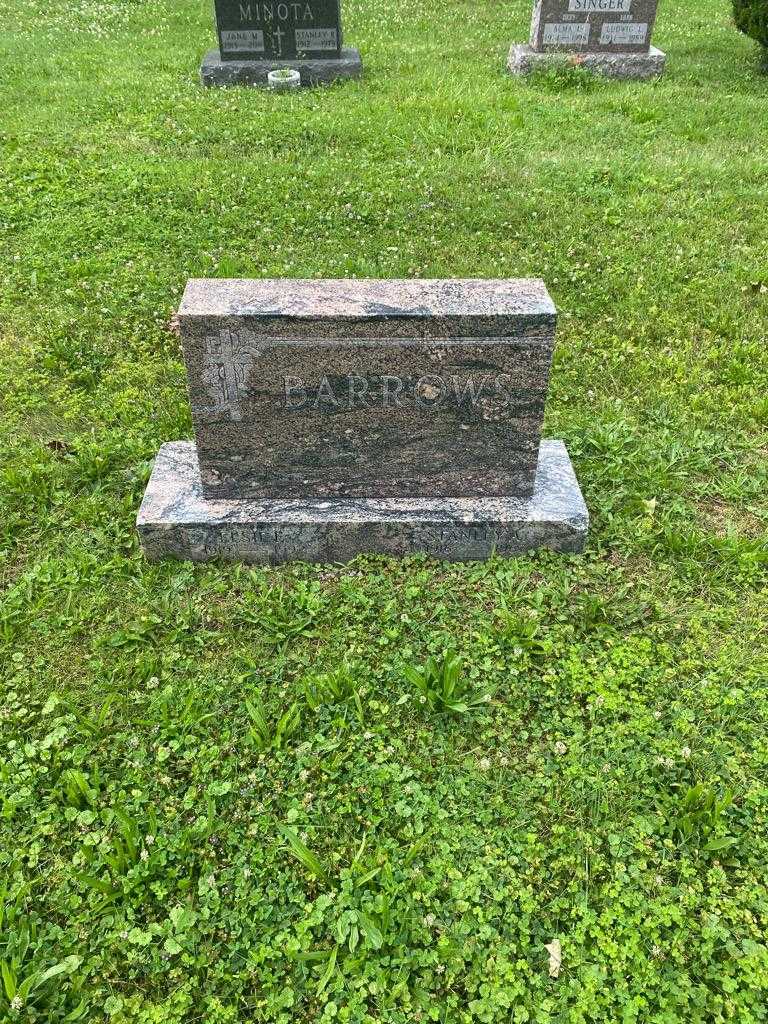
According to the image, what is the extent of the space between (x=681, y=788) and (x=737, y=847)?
0.90ft

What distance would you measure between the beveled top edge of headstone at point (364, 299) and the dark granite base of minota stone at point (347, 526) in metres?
1.02

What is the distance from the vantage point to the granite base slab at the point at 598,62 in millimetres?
10328

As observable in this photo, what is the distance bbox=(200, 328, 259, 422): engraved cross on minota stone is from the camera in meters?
3.46

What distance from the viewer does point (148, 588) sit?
3.83 m

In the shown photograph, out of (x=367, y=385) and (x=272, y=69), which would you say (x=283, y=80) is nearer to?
(x=272, y=69)

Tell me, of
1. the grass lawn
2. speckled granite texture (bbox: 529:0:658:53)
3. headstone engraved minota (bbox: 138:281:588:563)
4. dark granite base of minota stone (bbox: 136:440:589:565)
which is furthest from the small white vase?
dark granite base of minota stone (bbox: 136:440:589:565)

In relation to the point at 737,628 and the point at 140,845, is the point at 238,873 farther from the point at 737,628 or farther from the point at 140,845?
the point at 737,628

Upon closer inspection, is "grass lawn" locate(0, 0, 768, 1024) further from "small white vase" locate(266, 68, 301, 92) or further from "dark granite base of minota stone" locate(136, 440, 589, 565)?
"small white vase" locate(266, 68, 301, 92)

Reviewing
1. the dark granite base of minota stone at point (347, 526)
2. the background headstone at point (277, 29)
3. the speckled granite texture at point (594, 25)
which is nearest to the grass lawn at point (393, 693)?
the dark granite base of minota stone at point (347, 526)

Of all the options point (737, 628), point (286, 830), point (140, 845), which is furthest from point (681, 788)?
point (140, 845)

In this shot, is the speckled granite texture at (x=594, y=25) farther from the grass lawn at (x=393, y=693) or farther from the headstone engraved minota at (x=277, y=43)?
the grass lawn at (x=393, y=693)

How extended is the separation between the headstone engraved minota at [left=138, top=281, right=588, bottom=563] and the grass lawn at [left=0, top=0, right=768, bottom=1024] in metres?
0.22

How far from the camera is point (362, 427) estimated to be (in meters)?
3.73

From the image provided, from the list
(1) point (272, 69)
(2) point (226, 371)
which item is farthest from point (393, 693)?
(1) point (272, 69)
